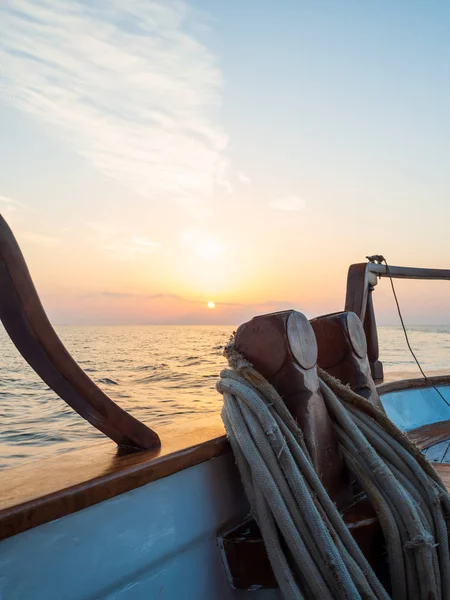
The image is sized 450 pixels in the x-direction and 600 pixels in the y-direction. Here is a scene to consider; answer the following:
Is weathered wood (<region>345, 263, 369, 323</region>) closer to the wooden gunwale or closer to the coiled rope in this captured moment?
the coiled rope

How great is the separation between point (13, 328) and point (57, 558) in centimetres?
44

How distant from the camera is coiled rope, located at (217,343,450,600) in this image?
1139mm

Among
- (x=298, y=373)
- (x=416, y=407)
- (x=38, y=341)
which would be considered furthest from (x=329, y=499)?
(x=416, y=407)

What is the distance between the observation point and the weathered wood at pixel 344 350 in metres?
1.76

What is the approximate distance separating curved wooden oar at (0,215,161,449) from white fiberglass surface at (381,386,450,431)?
262 cm

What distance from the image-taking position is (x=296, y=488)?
3.88 feet

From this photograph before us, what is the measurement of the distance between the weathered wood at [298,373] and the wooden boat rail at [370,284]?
6.61 feet

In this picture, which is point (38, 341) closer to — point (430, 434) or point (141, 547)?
point (141, 547)

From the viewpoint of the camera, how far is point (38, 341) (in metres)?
1.05

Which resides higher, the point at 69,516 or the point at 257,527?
the point at 69,516

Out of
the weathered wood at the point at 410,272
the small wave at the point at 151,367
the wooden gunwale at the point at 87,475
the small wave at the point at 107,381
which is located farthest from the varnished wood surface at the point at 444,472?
the small wave at the point at 151,367

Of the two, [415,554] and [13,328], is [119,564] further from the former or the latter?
[415,554]

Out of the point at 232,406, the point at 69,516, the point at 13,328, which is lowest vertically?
the point at 69,516

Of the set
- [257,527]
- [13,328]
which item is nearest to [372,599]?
[257,527]
